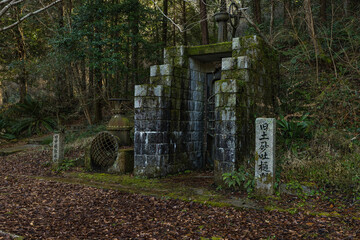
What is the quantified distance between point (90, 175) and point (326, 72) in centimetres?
694

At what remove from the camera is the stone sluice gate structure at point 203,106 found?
18.2ft

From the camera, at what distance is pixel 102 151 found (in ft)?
25.1

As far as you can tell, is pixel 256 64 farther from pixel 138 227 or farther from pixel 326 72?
pixel 138 227

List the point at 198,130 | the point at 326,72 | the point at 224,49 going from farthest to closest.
A: the point at 326,72, the point at 198,130, the point at 224,49

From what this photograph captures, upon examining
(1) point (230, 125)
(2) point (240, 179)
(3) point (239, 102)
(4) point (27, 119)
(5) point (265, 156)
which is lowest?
(2) point (240, 179)

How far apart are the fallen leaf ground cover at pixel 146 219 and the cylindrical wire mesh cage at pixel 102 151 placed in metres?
1.90

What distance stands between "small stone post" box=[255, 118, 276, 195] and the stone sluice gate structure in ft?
2.01

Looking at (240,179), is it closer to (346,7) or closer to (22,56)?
(346,7)

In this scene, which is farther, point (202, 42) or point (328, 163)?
point (202, 42)

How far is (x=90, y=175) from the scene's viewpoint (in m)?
6.82

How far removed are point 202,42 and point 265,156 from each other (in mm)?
8089

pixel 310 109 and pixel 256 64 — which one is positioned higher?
pixel 256 64

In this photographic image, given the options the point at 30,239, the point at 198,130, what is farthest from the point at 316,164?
the point at 30,239

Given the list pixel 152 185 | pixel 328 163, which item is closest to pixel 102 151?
pixel 152 185
